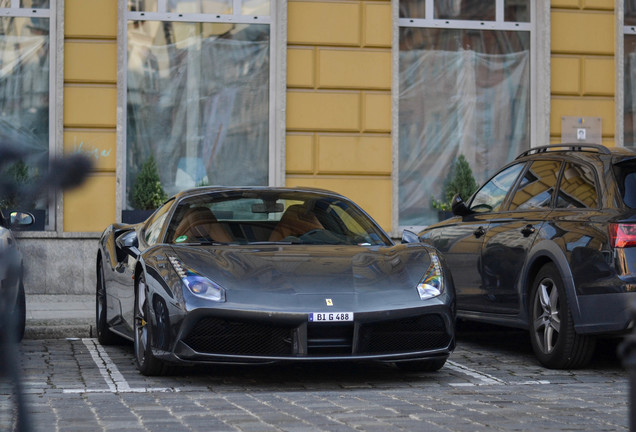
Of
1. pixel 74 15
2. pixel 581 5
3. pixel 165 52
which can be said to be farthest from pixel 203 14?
pixel 581 5

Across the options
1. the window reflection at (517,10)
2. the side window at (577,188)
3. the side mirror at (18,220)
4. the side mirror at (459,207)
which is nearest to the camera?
the side mirror at (18,220)

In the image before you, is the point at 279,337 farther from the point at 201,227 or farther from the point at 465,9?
the point at 465,9

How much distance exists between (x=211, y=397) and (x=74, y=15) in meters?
8.67

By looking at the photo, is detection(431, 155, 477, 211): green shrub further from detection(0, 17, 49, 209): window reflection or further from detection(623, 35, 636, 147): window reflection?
detection(0, 17, 49, 209): window reflection

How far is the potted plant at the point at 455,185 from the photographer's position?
15.2 meters

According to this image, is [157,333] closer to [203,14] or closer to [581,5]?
[203,14]

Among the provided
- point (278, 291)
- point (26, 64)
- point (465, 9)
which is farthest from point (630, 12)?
point (278, 291)

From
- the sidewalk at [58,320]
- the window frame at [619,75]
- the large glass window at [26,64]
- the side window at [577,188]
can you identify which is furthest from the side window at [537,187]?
the large glass window at [26,64]

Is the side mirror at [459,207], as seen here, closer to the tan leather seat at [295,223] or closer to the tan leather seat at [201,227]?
the tan leather seat at [295,223]

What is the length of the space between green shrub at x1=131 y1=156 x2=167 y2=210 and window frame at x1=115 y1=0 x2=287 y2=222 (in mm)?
173

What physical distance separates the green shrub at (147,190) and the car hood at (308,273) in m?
7.00

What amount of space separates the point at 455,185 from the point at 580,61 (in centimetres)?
228

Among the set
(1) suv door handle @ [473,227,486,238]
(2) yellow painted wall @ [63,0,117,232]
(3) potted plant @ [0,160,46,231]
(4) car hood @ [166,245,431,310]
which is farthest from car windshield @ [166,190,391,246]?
(2) yellow painted wall @ [63,0,117,232]

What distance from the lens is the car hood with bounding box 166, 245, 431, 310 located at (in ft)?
22.4
